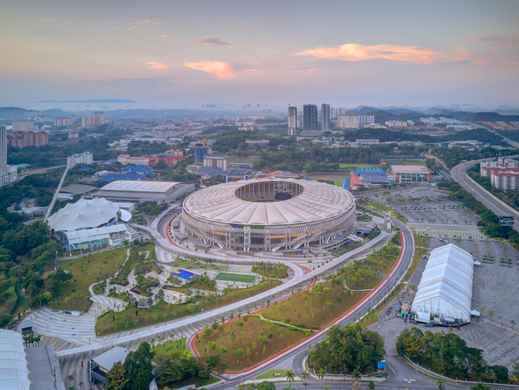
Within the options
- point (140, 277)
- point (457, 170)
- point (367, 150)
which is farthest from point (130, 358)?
point (367, 150)

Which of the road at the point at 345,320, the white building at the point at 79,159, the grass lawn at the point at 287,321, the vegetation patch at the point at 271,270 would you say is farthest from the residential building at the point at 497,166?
the white building at the point at 79,159

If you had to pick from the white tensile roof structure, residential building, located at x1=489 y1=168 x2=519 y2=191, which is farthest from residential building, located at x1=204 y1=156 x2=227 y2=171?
the white tensile roof structure

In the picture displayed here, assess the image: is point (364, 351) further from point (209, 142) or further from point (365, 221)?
→ point (209, 142)

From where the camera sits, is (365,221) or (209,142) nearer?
(365,221)

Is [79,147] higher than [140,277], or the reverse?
[79,147]

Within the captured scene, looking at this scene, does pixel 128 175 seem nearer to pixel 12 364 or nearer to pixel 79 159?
pixel 79 159
